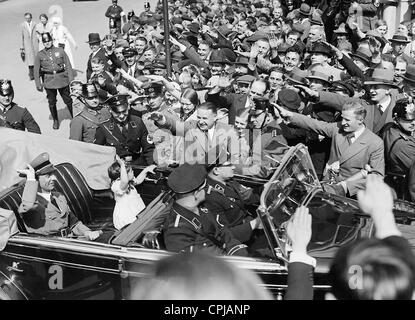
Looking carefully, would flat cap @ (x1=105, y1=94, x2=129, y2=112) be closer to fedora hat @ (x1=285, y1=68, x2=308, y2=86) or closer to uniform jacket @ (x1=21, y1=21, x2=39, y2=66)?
fedora hat @ (x1=285, y1=68, x2=308, y2=86)

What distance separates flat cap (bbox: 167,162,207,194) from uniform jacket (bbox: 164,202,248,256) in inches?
4.6

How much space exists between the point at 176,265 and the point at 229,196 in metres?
2.60

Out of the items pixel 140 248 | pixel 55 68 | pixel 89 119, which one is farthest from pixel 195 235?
pixel 55 68

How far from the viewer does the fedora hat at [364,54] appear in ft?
24.5

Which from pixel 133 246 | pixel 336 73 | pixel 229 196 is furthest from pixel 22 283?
pixel 336 73

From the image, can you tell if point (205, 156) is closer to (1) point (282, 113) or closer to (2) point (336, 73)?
(1) point (282, 113)

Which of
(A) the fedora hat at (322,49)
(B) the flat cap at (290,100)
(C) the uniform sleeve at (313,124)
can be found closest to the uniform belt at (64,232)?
(C) the uniform sleeve at (313,124)

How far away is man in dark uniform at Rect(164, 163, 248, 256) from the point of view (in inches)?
140

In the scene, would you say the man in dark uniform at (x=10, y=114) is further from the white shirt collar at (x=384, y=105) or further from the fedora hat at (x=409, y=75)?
the fedora hat at (x=409, y=75)

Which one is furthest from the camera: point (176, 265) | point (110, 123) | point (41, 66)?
point (41, 66)

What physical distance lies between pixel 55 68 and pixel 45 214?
502cm

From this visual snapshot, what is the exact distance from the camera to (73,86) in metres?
6.82

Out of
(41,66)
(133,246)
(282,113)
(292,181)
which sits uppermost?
(41,66)

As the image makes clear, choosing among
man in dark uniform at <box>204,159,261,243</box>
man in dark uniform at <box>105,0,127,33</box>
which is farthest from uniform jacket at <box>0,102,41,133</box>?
man in dark uniform at <box>105,0,127,33</box>
